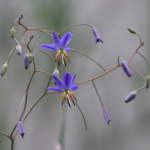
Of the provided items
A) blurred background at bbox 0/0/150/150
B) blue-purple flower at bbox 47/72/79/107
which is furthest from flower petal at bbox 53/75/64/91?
blurred background at bbox 0/0/150/150

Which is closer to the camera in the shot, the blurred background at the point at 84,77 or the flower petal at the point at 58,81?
the flower petal at the point at 58,81

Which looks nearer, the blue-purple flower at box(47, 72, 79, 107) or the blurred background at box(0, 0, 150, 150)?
the blue-purple flower at box(47, 72, 79, 107)

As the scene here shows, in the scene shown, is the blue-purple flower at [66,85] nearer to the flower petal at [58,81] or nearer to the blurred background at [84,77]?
the flower petal at [58,81]

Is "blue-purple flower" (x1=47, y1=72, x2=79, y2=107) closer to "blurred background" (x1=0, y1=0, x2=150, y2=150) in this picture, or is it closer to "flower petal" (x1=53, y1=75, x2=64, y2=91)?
"flower petal" (x1=53, y1=75, x2=64, y2=91)

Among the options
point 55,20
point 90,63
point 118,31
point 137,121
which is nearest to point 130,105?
point 137,121

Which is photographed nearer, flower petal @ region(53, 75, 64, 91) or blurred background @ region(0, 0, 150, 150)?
flower petal @ region(53, 75, 64, 91)

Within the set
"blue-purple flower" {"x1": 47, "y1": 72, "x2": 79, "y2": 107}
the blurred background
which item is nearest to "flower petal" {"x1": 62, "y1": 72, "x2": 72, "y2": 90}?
"blue-purple flower" {"x1": 47, "y1": 72, "x2": 79, "y2": 107}

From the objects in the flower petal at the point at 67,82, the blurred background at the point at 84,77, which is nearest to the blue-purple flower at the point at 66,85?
the flower petal at the point at 67,82

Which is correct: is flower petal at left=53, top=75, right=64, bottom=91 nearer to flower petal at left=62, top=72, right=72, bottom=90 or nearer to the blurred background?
flower petal at left=62, top=72, right=72, bottom=90

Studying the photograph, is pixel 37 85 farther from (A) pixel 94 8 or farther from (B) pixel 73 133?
(A) pixel 94 8
